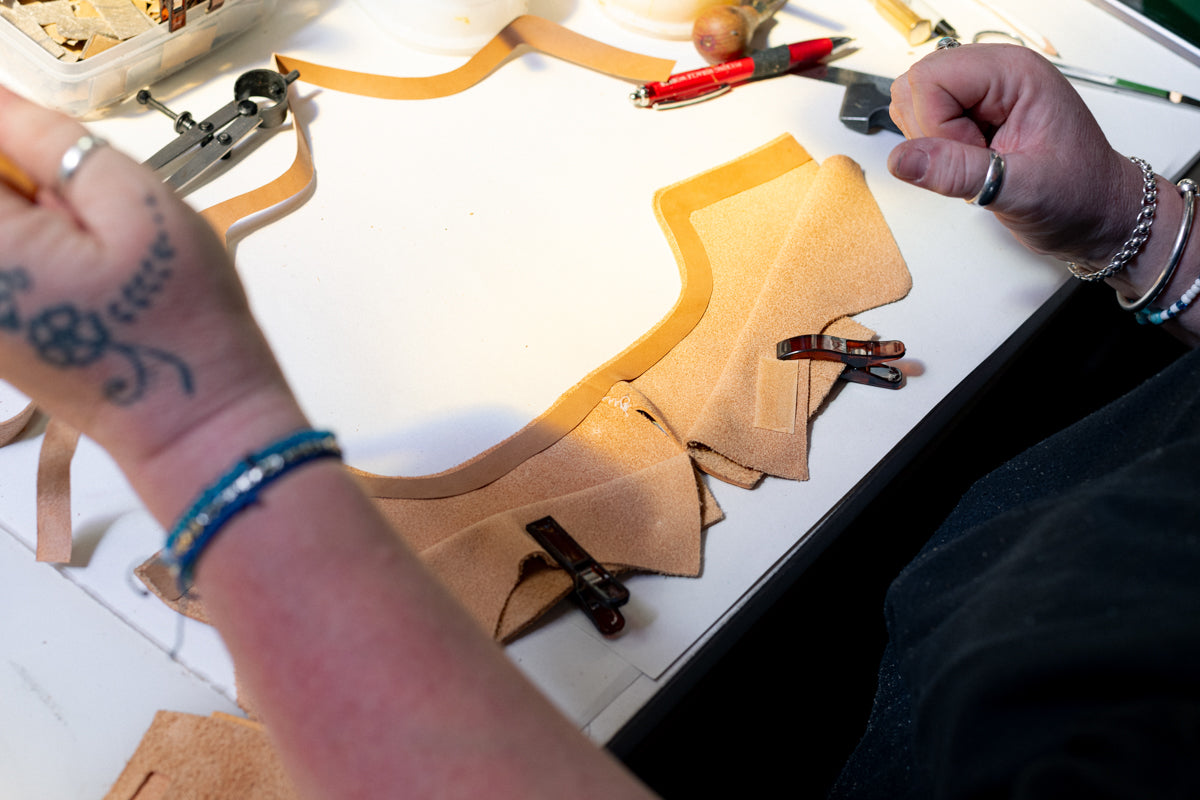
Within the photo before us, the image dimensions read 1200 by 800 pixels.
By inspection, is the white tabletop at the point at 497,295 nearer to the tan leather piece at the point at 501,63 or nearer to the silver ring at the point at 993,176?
the tan leather piece at the point at 501,63

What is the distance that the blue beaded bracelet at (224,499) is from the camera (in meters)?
0.37

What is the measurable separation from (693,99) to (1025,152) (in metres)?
0.39

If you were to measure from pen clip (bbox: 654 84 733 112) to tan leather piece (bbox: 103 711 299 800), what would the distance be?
0.79 m

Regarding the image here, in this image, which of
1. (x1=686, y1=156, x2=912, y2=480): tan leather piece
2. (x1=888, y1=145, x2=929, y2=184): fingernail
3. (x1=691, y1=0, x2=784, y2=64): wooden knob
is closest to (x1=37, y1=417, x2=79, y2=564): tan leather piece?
(x1=686, y1=156, x2=912, y2=480): tan leather piece

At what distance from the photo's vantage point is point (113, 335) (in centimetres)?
38

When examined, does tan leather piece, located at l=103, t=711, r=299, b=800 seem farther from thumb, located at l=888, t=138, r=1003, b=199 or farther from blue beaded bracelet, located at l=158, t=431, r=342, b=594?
thumb, located at l=888, t=138, r=1003, b=199

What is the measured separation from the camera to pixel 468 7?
0.97m

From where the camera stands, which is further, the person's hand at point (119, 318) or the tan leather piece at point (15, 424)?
the tan leather piece at point (15, 424)

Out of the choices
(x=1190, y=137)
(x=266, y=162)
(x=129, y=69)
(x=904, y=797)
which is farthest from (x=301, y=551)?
(x=1190, y=137)

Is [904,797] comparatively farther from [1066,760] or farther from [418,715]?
[418,715]

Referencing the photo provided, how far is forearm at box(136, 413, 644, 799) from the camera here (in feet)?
1.17

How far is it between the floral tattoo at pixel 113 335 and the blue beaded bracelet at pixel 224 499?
2.0 inches

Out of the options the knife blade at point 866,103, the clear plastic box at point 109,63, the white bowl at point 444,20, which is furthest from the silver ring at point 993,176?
the clear plastic box at point 109,63

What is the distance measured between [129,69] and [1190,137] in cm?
123
